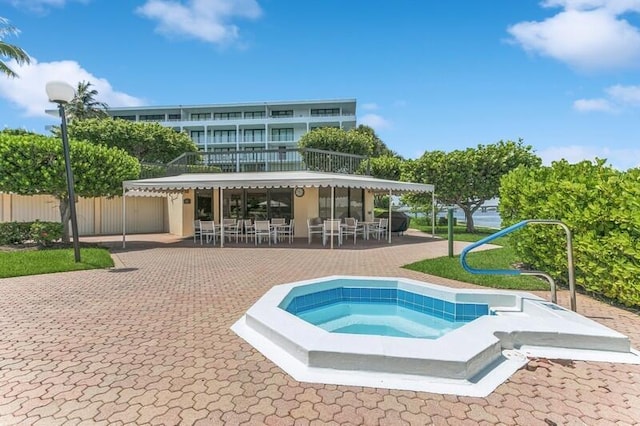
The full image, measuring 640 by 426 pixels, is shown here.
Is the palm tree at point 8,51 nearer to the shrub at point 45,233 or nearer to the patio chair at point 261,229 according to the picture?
the shrub at point 45,233

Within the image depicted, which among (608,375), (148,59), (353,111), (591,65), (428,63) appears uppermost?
(353,111)

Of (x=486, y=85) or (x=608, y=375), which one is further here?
(x=486, y=85)

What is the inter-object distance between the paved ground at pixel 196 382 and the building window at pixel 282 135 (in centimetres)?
5555

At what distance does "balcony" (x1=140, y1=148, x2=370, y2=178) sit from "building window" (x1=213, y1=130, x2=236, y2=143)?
139 ft

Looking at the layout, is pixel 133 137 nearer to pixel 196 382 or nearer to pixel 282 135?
pixel 282 135

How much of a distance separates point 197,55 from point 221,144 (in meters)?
46.4

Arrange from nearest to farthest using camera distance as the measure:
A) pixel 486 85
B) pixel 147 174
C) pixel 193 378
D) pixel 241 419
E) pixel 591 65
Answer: pixel 241 419 → pixel 193 378 → pixel 591 65 → pixel 486 85 → pixel 147 174

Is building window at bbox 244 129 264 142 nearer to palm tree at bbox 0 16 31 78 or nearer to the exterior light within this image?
palm tree at bbox 0 16 31 78

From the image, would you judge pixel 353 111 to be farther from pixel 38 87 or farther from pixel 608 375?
pixel 608 375

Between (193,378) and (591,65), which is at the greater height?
(591,65)

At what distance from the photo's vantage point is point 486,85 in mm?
13641

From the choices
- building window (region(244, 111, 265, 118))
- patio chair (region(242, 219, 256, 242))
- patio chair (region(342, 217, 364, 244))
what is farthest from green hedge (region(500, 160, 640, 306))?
building window (region(244, 111, 265, 118))

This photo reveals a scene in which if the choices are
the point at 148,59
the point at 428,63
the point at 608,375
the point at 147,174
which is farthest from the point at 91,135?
the point at 608,375

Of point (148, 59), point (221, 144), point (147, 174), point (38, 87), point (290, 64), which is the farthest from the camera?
point (221, 144)
